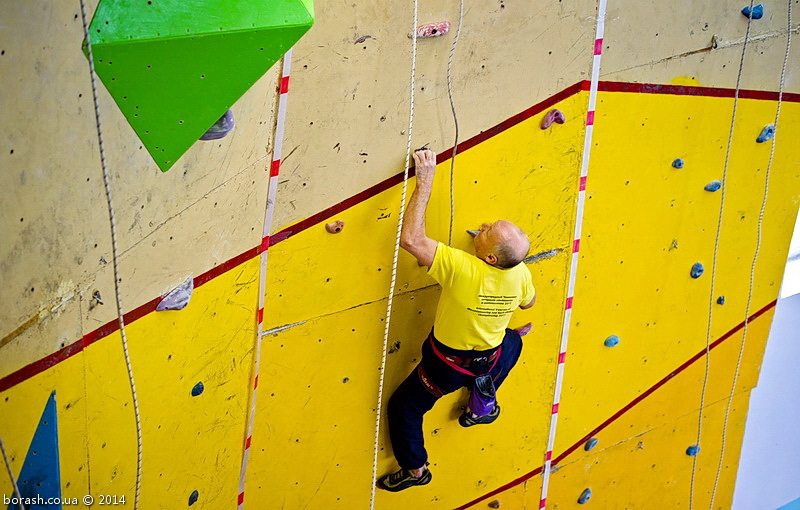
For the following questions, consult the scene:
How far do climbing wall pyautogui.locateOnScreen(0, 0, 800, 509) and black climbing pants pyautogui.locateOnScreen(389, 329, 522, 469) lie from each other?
86 mm

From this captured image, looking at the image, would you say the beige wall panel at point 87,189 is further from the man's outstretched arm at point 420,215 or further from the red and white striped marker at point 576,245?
the red and white striped marker at point 576,245

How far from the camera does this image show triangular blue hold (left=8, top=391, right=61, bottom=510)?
6.65 feet

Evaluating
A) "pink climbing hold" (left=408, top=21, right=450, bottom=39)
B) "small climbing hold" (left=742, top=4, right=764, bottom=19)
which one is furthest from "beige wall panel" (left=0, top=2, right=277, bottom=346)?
"small climbing hold" (left=742, top=4, right=764, bottom=19)

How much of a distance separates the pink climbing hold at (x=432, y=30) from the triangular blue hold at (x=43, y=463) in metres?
1.30

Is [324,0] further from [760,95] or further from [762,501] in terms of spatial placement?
[762,501]

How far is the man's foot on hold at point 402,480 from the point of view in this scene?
2994 mm

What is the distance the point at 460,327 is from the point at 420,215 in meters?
0.38

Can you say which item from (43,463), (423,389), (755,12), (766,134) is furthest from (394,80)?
(766,134)

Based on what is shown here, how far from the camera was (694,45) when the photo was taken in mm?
2971

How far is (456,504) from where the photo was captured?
130 inches

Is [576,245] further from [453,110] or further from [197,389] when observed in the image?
[197,389]

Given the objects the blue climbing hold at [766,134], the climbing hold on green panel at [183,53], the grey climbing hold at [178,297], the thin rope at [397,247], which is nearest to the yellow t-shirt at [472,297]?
the thin rope at [397,247]

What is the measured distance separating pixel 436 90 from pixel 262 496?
1.35 metres

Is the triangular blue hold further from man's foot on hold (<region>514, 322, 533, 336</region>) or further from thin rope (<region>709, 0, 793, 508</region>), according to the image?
thin rope (<region>709, 0, 793, 508</region>)
